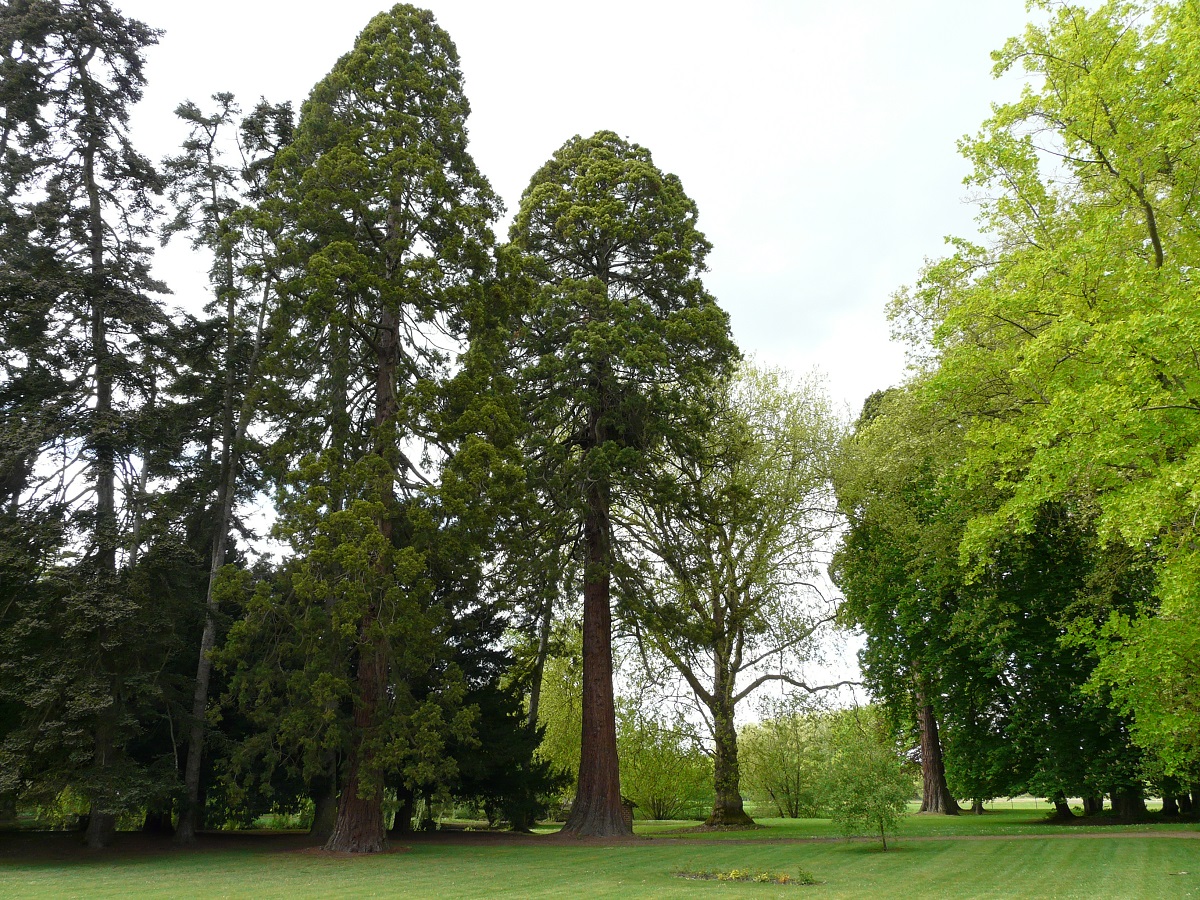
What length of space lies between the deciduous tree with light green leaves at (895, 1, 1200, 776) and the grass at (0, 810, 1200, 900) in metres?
3.01

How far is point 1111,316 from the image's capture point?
13648mm

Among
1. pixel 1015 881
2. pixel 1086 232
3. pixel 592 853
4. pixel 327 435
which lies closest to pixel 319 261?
pixel 327 435

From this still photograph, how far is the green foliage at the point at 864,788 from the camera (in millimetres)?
15594

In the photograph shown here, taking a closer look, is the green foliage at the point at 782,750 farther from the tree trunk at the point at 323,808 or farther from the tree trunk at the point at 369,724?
the tree trunk at the point at 323,808

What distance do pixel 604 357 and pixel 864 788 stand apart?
35.2 ft

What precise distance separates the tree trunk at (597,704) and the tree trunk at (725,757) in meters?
3.89

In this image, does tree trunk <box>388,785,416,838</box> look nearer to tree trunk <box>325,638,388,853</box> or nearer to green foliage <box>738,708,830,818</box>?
tree trunk <box>325,638,388,853</box>

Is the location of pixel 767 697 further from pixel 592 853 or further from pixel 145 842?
pixel 145 842

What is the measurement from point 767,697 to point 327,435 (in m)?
13.9

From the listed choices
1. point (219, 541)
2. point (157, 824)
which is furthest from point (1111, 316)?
point (157, 824)

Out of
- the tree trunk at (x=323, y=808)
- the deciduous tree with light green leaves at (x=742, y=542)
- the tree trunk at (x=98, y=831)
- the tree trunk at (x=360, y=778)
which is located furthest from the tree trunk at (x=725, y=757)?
the tree trunk at (x=98, y=831)

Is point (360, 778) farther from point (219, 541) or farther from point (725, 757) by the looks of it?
point (725, 757)

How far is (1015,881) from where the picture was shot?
37.0 feet

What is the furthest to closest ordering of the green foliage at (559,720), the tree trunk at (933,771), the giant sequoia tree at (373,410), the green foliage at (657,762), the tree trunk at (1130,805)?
the tree trunk at (933,771) → the green foliage at (559,720) → the green foliage at (657,762) → the tree trunk at (1130,805) → the giant sequoia tree at (373,410)
